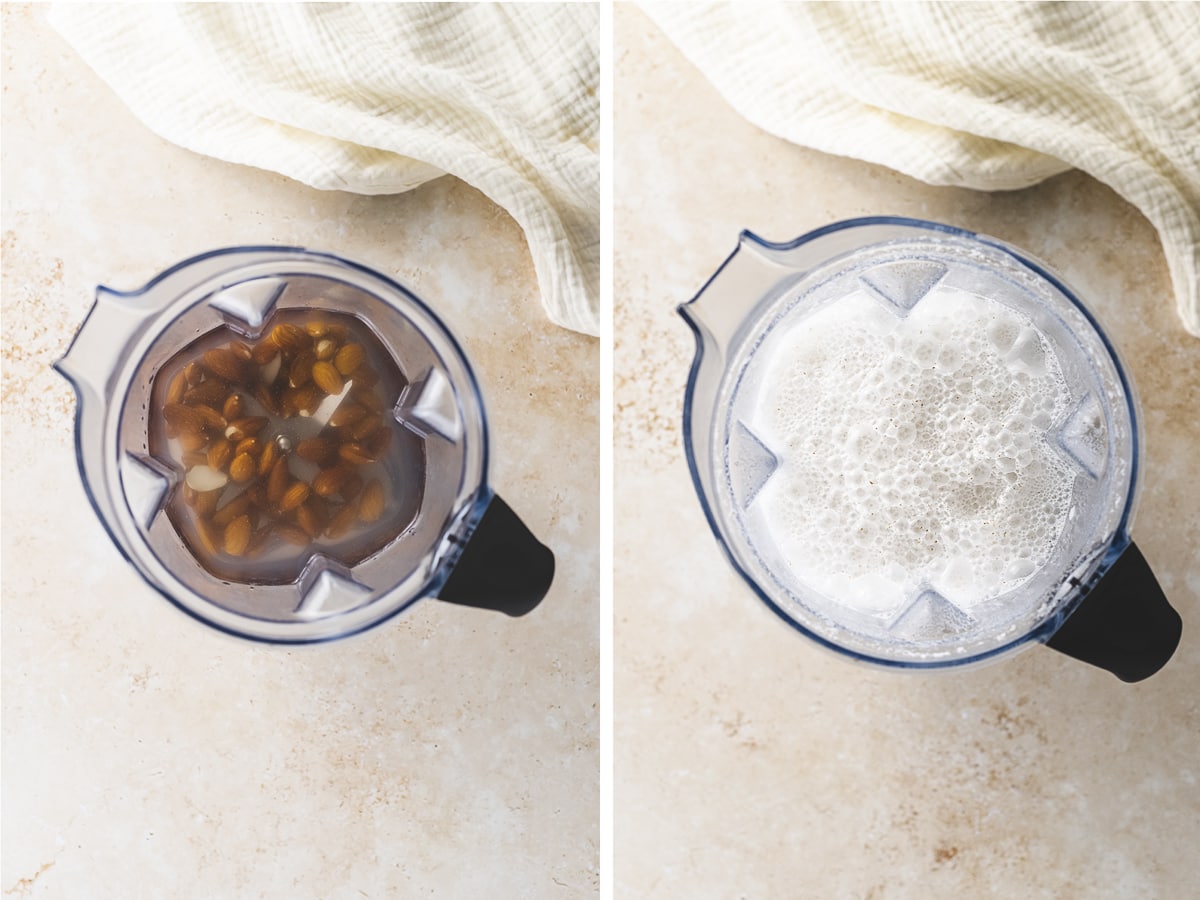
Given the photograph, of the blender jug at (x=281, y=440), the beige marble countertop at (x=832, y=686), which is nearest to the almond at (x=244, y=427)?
the blender jug at (x=281, y=440)

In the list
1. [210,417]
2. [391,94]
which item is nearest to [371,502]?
[210,417]

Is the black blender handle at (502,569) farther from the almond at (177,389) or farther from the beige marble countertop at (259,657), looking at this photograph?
the almond at (177,389)

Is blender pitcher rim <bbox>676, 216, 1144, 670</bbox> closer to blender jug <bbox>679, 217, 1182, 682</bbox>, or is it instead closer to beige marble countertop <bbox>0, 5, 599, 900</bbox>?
blender jug <bbox>679, 217, 1182, 682</bbox>

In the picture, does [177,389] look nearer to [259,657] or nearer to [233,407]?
[233,407]

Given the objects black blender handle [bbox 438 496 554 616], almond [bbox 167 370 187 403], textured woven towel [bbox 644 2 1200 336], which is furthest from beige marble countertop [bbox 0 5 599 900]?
textured woven towel [bbox 644 2 1200 336]

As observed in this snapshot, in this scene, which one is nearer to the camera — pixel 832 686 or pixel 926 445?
pixel 926 445

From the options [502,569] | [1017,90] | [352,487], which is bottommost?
[502,569]

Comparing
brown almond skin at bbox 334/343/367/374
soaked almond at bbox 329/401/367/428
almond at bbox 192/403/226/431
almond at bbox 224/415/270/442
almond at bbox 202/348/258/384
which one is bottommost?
soaked almond at bbox 329/401/367/428
